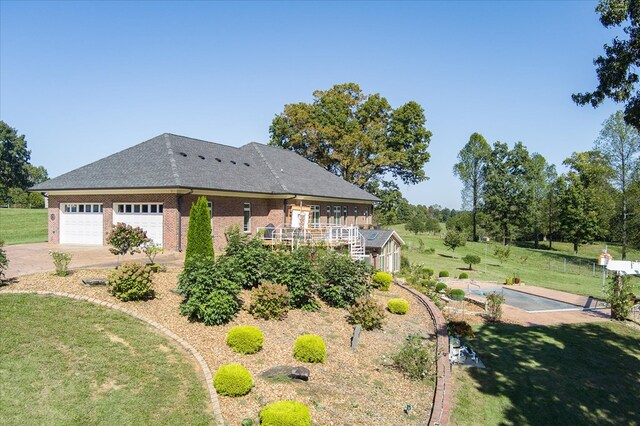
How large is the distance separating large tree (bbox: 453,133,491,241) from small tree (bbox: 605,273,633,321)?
146 ft

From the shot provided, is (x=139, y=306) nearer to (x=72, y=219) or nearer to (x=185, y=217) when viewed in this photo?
(x=185, y=217)

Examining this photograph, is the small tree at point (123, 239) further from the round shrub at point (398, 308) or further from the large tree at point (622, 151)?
the large tree at point (622, 151)

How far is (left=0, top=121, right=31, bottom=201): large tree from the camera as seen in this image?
7144cm

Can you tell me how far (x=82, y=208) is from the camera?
23938mm

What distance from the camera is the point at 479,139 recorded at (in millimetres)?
64625

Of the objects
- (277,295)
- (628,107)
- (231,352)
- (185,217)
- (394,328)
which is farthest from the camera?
(185,217)

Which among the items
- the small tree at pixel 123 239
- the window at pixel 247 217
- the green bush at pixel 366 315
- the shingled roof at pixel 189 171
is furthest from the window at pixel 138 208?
the green bush at pixel 366 315

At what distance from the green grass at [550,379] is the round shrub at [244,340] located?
5.17 m

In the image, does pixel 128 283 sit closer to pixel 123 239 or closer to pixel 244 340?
pixel 123 239

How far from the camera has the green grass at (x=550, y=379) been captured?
35.7ft

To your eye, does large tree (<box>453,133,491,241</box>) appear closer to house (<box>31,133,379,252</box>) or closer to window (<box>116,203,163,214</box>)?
house (<box>31,133,379,252</box>)

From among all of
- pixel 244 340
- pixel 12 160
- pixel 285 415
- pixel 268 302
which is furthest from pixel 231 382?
pixel 12 160


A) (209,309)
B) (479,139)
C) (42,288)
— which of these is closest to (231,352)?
(209,309)

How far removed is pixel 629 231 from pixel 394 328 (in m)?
45.5
